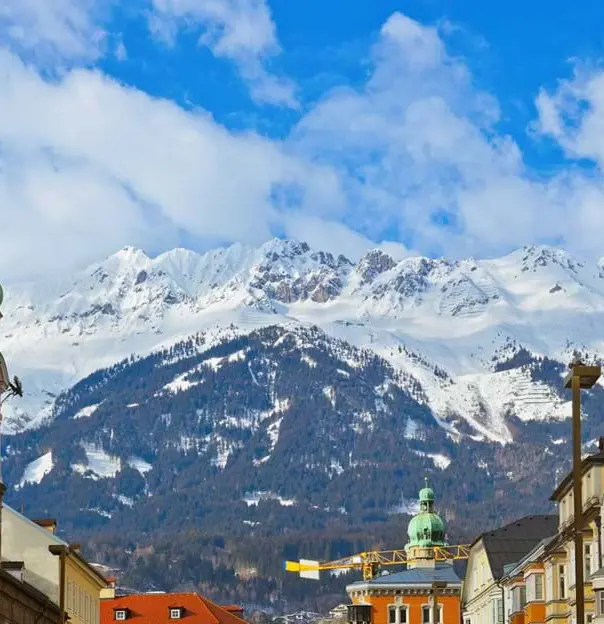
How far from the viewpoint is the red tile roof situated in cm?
16550

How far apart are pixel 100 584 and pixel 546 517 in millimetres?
49933

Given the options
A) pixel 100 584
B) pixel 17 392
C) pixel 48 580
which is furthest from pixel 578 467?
pixel 100 584

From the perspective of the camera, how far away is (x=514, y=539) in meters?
142

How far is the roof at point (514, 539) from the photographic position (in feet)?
450

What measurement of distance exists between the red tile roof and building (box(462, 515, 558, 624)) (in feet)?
81.8

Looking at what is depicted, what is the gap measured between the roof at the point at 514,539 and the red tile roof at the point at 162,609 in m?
32.7

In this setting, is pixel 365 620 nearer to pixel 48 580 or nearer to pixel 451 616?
pixel 451 616

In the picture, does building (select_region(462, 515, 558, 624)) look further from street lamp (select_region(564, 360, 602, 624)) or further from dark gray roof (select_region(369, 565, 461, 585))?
street lamp (select_region(564, 360, 602, 624))

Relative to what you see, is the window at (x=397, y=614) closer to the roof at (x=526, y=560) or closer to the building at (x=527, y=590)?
the roof at (x=526, y=560)

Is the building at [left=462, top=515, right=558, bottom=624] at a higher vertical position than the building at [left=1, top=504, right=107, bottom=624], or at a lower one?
higher

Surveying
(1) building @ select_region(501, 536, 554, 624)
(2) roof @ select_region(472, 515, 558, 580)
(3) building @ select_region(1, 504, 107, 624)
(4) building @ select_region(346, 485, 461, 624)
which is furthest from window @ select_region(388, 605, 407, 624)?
(3) building @ select_region(1, 504, 107, 624)

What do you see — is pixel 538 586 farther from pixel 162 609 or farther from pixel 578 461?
pixel 162 609

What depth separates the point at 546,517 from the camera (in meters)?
148

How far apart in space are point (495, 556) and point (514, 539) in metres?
4.17
